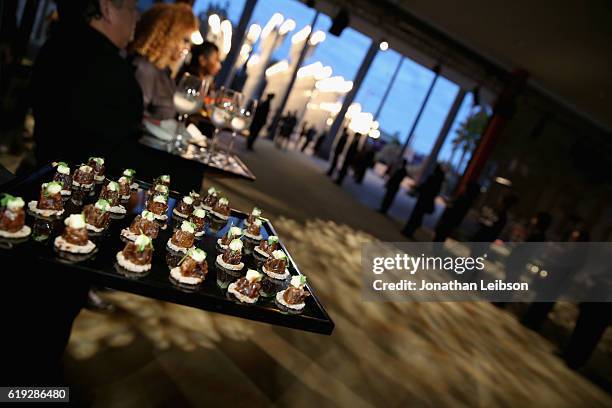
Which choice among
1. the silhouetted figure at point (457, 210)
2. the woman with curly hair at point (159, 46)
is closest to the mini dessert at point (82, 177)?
the woman with curly hair at point (159, 46)

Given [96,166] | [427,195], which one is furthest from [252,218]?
[427,195]

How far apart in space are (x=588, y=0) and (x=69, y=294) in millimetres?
7001

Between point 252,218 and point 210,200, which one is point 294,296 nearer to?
point 252,218

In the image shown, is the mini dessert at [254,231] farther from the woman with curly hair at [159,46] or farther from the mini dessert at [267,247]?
the woman with curly hair at [159,46]

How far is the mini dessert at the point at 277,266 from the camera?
103 centimetres

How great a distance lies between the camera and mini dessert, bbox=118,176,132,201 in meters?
1.09

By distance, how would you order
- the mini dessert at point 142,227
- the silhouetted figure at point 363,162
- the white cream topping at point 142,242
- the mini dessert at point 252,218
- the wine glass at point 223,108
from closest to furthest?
the white cream topping at point 142,242 < the mini dessert at point 142,227 < the mini dessert at point 252,218 < the wine glass at point 223,108 < the silhouetted figure at point 363,162

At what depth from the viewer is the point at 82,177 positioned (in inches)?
42.4

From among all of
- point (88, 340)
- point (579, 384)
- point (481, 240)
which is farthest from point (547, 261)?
point (88, 340)

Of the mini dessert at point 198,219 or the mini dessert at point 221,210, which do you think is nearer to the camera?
the mini dessert at point 198,219

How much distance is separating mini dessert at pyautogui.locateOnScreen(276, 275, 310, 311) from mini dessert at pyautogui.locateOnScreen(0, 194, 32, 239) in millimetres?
522

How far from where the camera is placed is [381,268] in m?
4.51
